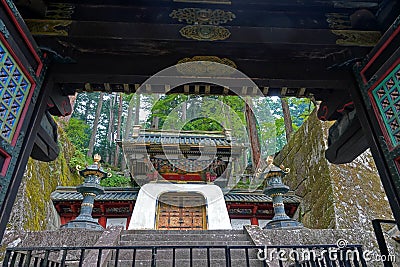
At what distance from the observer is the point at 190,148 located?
1139cm

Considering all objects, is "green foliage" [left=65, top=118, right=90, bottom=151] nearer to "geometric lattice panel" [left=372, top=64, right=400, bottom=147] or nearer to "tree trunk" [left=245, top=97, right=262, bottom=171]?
"tree trunk" [left=245, top=97, right=262, bottom=171]

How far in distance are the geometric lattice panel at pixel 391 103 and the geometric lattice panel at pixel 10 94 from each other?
3552 millimetres

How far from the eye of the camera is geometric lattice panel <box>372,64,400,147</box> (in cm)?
278

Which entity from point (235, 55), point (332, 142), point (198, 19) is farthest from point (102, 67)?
point (332, 142)

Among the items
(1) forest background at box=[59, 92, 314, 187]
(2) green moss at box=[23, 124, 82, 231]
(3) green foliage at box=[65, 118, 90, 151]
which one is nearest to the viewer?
(2) green moss at box=[23, 124, 82, 231]

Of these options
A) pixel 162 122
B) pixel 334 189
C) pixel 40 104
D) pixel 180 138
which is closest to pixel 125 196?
pixel 180 138

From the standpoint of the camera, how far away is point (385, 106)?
9.68 feet

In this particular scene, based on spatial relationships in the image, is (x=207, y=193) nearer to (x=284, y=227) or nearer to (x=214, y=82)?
(x=284, y=227)

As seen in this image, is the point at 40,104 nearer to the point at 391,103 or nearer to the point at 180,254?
the point at 180,254

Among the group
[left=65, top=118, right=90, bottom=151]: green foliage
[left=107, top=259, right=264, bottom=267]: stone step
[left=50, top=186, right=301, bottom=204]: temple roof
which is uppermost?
[left=65, top=118, right=90, bottom=151]: green foliage

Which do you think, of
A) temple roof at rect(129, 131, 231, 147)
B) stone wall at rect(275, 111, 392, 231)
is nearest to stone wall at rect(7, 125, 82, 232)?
temple roof at rect(129, 131, 231, 147)

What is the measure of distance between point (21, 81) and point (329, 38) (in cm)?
329

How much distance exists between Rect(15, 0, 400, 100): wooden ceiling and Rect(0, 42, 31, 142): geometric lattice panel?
0.58m

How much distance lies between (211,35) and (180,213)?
836cm
